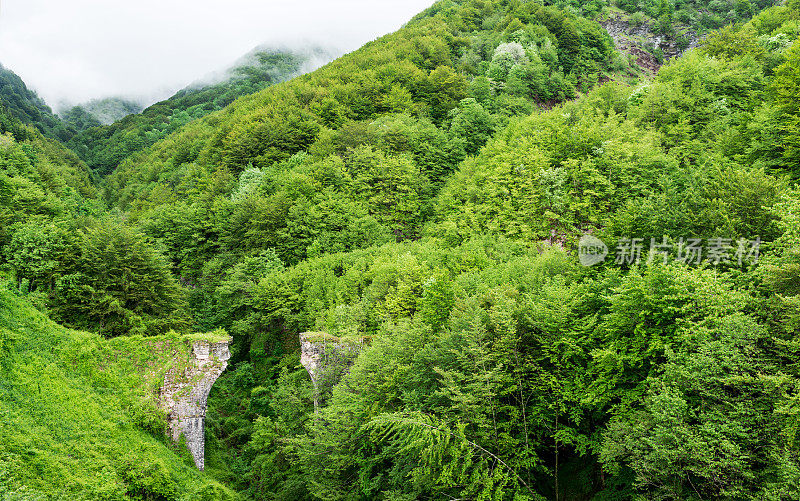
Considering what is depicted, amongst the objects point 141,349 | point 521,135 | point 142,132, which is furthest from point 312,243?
point 142,132

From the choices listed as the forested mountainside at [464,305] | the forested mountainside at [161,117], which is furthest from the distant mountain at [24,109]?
the forested mountainside at [464,305]

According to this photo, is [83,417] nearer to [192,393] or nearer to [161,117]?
[192,393]

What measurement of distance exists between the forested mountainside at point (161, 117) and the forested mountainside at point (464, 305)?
2268 inches

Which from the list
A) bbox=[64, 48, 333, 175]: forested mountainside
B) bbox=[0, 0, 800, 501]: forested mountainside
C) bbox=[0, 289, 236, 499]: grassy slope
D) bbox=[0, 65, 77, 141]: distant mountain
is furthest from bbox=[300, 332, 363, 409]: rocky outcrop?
bbox=[0, 65, 77, 141]: distant mountain

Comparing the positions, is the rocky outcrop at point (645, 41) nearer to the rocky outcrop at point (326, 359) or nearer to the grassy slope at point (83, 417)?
the rocky outcrop at point (326, 359)

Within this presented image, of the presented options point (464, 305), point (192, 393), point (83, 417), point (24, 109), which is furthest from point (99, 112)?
point (464, 305)

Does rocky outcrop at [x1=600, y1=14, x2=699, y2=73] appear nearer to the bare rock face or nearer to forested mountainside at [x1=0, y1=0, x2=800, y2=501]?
forested mountainside at [x1=0, y1=0, x2=800, y2=501]

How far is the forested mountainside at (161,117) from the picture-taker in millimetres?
97750

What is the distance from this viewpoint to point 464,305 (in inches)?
699

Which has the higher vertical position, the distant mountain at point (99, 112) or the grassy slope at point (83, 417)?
the distant mountain at point (99, 112)

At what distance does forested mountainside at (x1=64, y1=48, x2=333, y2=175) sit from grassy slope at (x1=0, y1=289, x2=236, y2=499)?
90.7 meters

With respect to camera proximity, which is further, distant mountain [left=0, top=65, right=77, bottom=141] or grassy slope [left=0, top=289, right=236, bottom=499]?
distant mountain [left=0, top=65, right=77, bottom=141]

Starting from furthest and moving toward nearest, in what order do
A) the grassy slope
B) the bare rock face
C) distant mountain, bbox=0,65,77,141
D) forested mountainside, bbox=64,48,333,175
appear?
forested mountainside, bbox=64,48,333,175 → distant mountain, bbox=0,65,77,141 → the bare rock face → the grassy slope

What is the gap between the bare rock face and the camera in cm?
2112
